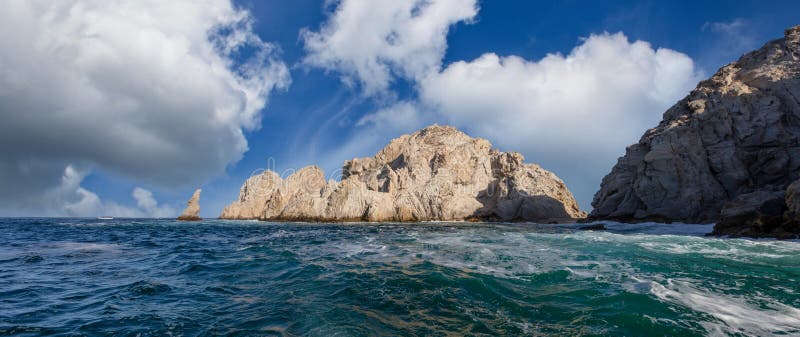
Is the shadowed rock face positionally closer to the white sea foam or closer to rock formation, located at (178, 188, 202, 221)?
rock formation, located at (178, 188, 202, 221)

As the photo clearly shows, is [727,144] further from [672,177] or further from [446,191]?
[446,191]

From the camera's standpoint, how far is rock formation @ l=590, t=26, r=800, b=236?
35.0 metres

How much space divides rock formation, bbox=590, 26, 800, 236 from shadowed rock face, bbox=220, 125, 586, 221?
2136 cm

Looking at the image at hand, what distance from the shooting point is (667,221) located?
3575cm

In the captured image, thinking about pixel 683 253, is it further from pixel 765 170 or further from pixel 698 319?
pixel 765 170

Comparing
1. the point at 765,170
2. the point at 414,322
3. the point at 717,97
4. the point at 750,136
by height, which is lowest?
the point at 414,322

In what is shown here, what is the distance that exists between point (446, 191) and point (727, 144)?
147 feet

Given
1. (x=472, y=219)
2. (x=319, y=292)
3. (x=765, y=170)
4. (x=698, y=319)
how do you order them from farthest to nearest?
(x=472, y=219)
(x=765, y=170)
(x=319, y=292)
(x=698, y=319)

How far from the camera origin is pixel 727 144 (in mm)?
37375

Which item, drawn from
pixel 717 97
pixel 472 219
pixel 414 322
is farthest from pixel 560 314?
pixel 472 219

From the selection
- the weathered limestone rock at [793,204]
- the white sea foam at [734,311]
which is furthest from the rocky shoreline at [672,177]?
the white sea foam at [734,311]

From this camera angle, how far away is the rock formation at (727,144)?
115 ft

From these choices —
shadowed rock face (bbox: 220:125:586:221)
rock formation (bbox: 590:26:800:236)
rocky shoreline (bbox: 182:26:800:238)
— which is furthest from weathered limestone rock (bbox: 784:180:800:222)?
shadowed rock face (bbox: 220:125:586:221)

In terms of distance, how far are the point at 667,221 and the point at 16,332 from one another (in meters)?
45.3
